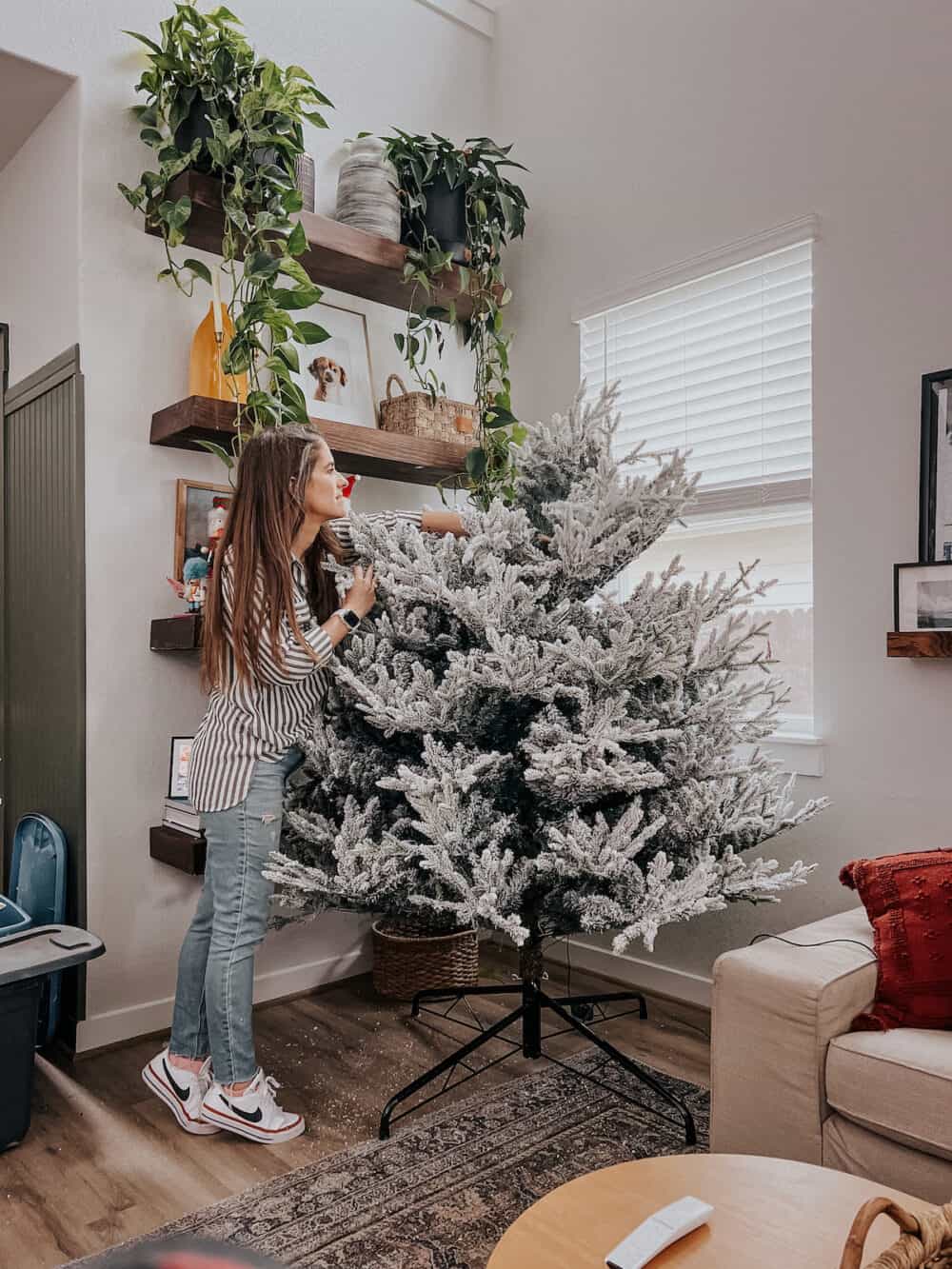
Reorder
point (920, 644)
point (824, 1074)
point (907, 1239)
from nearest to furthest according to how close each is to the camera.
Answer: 1. point (907, 1239)
2. point (824, 1074)
3. point (920, 644)

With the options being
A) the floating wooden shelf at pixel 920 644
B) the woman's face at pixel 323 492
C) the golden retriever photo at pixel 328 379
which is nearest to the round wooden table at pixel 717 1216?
the floating wooden shelf at pixel 920 644

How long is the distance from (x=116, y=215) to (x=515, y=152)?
5.04 feet

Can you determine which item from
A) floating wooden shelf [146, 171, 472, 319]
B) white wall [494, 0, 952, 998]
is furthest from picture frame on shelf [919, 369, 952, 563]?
floating wooden shelf [146, 171, 472, 319]

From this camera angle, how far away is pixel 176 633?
2633 mm

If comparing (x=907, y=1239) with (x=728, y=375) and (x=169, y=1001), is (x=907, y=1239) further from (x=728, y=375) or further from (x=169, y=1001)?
(x=728, y=375)

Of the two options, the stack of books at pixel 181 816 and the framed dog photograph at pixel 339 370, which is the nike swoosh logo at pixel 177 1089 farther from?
the framed dog photograph at pixel 339 370

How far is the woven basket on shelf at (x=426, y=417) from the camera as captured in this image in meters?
3.16

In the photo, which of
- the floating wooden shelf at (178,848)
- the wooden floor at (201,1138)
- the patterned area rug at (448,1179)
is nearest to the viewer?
the patterned area rug at (448,1179)

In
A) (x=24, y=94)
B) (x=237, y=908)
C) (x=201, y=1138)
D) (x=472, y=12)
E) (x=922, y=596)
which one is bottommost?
(x=201, y=1138)

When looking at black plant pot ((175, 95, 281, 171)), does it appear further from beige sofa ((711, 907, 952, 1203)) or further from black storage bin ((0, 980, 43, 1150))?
beige sofa ((711, 907, 952, 1203))

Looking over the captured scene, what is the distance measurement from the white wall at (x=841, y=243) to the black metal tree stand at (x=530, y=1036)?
1.51 feet

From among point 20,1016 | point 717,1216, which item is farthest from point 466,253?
point 717,1216

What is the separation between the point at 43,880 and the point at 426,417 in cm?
177

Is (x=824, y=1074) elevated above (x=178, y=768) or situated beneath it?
situated beneath
